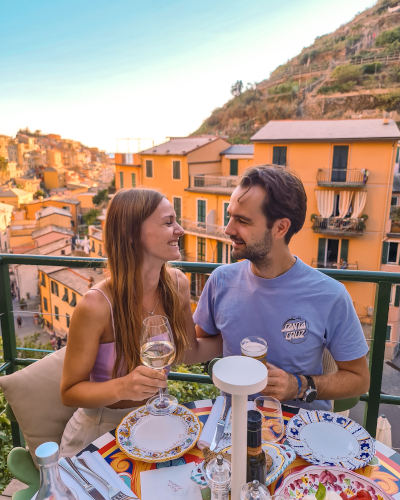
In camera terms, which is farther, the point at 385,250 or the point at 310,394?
the point at 385,250

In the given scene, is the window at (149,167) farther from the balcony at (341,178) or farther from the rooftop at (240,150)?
the balcony at (341,178)

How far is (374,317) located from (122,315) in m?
1.18

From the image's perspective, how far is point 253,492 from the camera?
0.73 metres

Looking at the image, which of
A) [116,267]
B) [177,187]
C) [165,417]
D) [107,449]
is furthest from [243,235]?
[177,187]

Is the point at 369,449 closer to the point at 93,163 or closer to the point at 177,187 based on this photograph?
the point at 177,187

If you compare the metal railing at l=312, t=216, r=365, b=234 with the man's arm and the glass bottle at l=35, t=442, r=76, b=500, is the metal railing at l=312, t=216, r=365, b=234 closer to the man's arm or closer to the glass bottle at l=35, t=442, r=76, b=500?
the man's arm

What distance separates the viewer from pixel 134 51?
66.2 metres

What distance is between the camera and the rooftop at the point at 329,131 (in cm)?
1572

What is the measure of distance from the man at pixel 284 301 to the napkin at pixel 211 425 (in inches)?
A: 10.8

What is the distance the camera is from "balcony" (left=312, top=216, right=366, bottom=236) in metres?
16.7

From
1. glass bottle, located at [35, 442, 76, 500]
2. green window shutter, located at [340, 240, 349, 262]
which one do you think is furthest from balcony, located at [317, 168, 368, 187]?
glass bottle, located at [35, 442, 76, 500]

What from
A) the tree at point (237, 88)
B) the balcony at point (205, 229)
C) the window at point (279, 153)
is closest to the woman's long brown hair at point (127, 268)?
the window at point (279, 153)

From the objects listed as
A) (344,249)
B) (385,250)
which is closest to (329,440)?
(344,249)

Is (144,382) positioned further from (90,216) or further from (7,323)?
(90,216)
